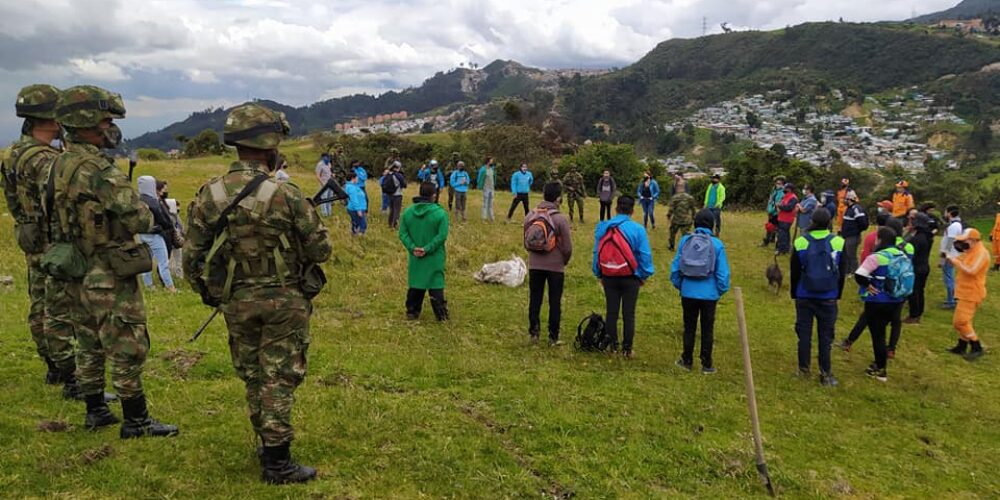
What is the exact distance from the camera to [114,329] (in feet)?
14.4

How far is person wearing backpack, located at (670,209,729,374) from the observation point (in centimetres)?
743

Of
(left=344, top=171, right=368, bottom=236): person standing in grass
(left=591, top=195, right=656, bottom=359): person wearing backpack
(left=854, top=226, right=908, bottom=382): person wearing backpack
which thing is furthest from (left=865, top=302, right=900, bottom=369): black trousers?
(left=344, top=171, right=368, bottom=236): person standing in grass

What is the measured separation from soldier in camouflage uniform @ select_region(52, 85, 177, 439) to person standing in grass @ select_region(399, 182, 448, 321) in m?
4.42

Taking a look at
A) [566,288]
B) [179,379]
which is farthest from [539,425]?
[566,288]

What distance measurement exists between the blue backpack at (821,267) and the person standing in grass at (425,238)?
505 centimetres

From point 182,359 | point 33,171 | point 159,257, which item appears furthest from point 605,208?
point 33,171

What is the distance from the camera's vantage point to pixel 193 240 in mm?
3891

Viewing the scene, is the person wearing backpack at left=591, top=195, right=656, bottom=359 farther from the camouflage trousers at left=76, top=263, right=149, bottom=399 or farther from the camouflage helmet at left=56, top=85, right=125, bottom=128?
the camouflage helmet at left=56, top=85, right=125, bottom=128

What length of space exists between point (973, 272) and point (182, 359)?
38.3 feet

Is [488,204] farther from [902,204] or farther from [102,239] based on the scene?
[102,239]

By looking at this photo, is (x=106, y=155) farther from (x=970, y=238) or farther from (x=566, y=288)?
(x=970, y=238)

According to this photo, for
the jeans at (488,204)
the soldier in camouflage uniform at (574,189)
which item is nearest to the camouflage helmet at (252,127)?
the jeans at (488,204)

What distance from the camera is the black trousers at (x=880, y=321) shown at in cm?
812

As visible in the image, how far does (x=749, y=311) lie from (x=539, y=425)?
785 centimetres
